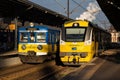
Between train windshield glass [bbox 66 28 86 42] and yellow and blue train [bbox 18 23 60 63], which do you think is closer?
train windshield glass [bbox 66 28 86 42]

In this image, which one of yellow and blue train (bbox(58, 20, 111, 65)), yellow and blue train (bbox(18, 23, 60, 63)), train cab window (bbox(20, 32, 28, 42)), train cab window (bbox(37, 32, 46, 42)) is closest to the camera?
yellow and blue train (bbox(58, 20, 111, 65))

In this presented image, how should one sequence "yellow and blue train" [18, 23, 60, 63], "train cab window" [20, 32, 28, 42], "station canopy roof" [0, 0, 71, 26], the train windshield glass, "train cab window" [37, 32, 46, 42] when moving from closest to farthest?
the train windshield glass < "yellow and blue train" [18, 23, 60, 63] < "train cab window" [37, 32, 46, 42] < "train cab window" [20, 32, 28, 42] < "station canopy roof" [0, 0, 71, 26]

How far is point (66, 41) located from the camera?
2438cm

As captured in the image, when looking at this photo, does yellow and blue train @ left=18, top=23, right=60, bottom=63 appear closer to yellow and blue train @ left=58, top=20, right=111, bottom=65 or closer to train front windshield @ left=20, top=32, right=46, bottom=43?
train front windshield @ left=20, top=32, right=46, bottom=43

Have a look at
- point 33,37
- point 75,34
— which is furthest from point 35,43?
point 75,34

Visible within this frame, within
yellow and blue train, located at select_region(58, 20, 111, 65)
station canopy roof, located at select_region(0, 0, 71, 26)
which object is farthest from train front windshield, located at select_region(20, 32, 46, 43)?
station canopy roof, located at select_region(0, 0, 71, 26)

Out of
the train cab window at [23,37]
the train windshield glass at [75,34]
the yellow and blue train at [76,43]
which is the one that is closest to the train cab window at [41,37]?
the train cab window at [23,37]

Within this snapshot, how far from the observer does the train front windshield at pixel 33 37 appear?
27.0 meters

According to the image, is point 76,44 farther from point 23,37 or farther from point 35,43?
point 23,37

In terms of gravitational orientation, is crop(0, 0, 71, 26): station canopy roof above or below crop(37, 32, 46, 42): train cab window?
above

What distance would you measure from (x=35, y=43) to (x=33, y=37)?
0.50m

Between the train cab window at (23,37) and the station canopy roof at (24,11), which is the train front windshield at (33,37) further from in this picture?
the station canopy roof at (24,11)

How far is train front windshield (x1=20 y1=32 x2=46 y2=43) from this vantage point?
27.0 m

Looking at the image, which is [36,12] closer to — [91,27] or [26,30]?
[26,30]
